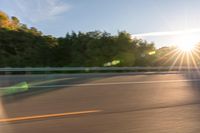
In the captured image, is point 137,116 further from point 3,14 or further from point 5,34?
point 3,14

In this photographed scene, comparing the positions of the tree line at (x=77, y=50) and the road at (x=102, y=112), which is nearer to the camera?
the road at (x=102, y=112)

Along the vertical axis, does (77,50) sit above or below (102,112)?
above

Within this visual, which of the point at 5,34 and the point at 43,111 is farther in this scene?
the point at 5,34

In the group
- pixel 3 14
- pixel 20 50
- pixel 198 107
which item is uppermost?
pixel 3 14

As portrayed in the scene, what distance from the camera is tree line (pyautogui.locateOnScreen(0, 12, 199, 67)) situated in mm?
43750

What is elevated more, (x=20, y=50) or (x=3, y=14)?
(x=3, y=14)

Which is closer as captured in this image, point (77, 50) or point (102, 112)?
point (102, 112)

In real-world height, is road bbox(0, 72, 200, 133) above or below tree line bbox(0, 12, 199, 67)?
below

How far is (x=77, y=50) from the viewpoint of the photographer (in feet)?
159

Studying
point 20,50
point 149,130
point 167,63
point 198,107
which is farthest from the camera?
point 20,50

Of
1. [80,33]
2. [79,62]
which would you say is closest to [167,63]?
[79,62]

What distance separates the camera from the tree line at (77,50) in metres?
43.8

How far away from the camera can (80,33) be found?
5056 cm

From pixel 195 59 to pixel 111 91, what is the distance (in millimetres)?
30725
